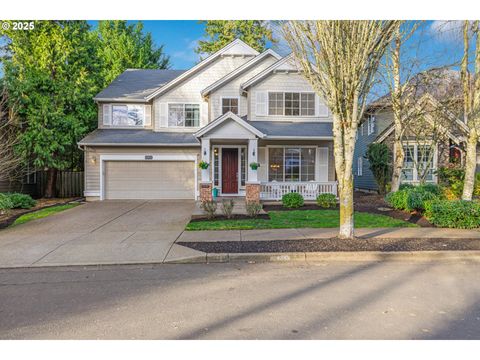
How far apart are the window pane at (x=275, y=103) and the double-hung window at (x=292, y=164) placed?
2205 mm

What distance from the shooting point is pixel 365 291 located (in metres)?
4.85

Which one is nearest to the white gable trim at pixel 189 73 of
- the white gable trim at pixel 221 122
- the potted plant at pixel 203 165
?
the white gable trim at pixel 221 122

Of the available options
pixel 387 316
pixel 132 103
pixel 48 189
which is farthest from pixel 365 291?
pixel 48 189

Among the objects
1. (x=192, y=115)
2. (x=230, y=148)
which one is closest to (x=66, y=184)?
(x=192, y=115)

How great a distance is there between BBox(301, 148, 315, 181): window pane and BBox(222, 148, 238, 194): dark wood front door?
11.8ft

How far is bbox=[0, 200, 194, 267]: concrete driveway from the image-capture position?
6645mm

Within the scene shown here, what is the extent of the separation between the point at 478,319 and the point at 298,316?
86.0 inches

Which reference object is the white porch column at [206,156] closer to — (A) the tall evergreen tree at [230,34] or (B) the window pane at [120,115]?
(B) the window pane at [120,115]

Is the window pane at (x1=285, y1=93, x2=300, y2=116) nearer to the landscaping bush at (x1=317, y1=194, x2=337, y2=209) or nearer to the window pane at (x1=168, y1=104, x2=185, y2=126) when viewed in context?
the landscaping bush at (x1=317, y1=194, x2=337, y2=209)

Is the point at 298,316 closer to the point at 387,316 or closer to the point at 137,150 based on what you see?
the point at 387,316

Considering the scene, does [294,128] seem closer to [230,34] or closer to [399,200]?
[399,200]

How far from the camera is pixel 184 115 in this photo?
746 inches

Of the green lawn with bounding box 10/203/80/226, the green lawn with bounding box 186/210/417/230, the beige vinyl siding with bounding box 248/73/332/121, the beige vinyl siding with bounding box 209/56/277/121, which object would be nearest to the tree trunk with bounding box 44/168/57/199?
the green lawn with bounding box 10/203/80/226

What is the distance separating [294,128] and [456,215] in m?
8.73
